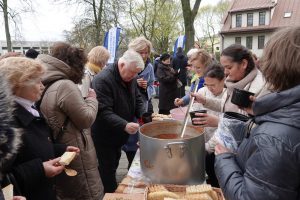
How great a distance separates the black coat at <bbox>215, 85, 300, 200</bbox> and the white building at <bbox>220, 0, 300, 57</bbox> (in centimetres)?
2987

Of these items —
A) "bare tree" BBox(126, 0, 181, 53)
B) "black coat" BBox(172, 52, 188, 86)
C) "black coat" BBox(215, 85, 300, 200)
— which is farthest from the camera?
"bare tree" BBox(126, 0, 181, 53)

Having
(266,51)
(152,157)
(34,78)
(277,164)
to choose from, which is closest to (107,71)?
(34,78)

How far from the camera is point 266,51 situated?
45.5 inches

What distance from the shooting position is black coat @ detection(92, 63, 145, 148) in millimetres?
2610

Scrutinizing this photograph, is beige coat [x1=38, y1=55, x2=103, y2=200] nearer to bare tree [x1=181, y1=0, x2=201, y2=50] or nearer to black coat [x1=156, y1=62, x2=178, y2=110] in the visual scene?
black coat [x1=156, y1=62, x2=178, y2=110]

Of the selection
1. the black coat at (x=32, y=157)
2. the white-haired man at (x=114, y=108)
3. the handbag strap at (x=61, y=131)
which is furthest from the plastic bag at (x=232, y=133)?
the handbag strap at (x=61, y=131)

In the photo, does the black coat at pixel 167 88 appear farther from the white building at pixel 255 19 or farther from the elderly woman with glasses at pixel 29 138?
the white building at pixel 255 19

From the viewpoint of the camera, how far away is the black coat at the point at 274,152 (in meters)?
0.97

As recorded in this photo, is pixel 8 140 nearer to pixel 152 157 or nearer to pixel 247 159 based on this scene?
pixel 152 157

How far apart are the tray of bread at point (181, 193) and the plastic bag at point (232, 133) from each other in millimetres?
341

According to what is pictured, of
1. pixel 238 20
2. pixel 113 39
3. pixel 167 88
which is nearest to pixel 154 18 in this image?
pixel 238 20

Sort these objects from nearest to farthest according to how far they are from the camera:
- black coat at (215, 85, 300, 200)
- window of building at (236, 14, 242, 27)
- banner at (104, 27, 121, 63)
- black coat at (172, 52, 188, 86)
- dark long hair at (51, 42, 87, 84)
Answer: black coat at (215, 85, 300, 200)
dark long hair at (51, 42, 87, 84)
black coat at (172, 52, 188, 86)
banner at (104, 27, 121, 63)
window of building at (236, 14, 242, 27)

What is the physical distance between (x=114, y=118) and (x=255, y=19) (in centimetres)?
3211

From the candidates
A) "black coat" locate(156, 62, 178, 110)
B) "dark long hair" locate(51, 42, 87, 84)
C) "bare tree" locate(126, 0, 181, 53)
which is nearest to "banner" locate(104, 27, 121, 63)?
"black coat" locate(156, 62, 178, 110)
